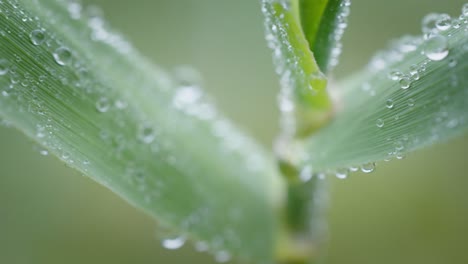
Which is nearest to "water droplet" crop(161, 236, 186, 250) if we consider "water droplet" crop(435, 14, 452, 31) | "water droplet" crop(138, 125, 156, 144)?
"water droplet" crop(138, 125, 156, 144)

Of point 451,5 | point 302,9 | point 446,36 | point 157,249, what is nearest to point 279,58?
point 302,9

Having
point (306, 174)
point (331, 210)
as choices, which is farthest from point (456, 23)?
point (331, 210)

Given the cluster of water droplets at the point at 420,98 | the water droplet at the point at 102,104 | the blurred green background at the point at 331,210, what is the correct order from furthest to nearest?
the blurred green background at the point at 331,210, the water droplet at the point at 102,104, the cluster of water droplets at the point at 420,98

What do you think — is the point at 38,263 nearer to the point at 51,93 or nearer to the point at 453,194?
the point at 51,93

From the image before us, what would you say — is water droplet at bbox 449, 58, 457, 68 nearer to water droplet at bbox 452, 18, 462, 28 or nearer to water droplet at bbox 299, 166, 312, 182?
water droplet at bbox 452, 18, 462, 28

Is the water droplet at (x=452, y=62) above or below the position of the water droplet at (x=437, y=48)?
below

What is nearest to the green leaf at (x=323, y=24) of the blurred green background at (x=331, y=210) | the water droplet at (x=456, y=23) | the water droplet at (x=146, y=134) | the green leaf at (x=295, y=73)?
the green leaf at (x=295, y=73)

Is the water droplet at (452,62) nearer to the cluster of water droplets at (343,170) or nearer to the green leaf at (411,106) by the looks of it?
the green leaf at (411,106)
